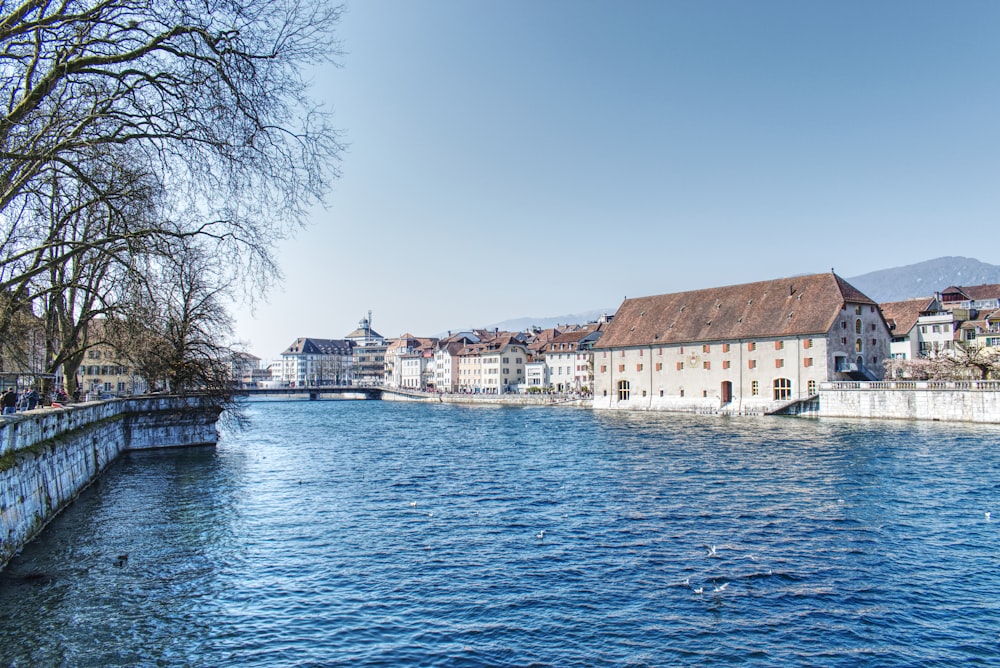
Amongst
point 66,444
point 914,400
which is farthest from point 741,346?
point 66,444

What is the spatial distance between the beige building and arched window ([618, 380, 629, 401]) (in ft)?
0.16

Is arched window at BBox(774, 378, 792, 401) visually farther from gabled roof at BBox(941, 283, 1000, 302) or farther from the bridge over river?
A: the bridge over river

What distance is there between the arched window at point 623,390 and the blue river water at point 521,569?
49145mm

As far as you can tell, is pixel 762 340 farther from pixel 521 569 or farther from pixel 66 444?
pixel 66 444

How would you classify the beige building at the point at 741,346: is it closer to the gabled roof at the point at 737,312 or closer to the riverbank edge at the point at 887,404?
the gabled roof at the point at 737,312

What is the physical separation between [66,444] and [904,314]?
3247 inches

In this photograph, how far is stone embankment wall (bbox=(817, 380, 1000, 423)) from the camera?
49.0 meters

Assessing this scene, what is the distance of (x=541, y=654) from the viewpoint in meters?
10.6

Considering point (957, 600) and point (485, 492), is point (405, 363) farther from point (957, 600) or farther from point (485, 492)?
point (957, 600)

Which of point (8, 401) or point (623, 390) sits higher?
point (8, 401)

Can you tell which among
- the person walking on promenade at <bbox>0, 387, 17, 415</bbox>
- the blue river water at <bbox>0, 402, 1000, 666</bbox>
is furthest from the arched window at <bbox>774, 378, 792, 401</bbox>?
the person walking on promenade at <bbox>0, 387, 17, 415</bbox>

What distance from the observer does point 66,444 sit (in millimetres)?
20938

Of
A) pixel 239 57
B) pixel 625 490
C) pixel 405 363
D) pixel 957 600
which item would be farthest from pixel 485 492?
pixel 405 363

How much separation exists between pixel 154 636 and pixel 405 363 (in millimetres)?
161122
